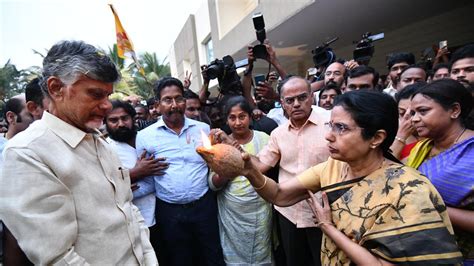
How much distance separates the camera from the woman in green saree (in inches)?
50.0

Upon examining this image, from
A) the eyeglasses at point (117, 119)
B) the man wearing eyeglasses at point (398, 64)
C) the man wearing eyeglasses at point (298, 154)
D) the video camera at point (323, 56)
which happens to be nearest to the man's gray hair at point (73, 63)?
the man wearing eyeglasses at point (298, 154)

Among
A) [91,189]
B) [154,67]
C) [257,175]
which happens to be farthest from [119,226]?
Result: [154,67]

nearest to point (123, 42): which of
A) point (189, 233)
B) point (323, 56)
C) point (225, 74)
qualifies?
point (225, 74)

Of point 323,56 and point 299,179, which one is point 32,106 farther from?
point 323,56

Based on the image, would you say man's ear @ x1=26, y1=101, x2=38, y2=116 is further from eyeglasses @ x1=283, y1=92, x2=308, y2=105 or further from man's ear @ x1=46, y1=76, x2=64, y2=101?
eyeglasses @ x1=283, y1=92, x2=308, y2=105

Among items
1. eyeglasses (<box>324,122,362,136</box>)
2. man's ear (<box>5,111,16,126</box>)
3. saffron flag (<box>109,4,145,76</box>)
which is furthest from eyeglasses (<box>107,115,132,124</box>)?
saffron flag (<box>109,4,145,76</box>)

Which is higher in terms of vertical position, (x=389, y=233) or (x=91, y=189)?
(x=91, y=189)

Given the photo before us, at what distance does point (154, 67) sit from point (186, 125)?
29.7m

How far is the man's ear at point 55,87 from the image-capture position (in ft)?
4.32

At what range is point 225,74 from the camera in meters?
4.21

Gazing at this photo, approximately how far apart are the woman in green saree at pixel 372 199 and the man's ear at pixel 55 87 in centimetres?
97

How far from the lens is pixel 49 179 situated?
1.19 meters

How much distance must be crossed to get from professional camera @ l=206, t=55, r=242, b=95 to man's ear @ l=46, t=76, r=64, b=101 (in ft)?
9.20

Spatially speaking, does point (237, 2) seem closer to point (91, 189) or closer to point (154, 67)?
point (91, 189)
